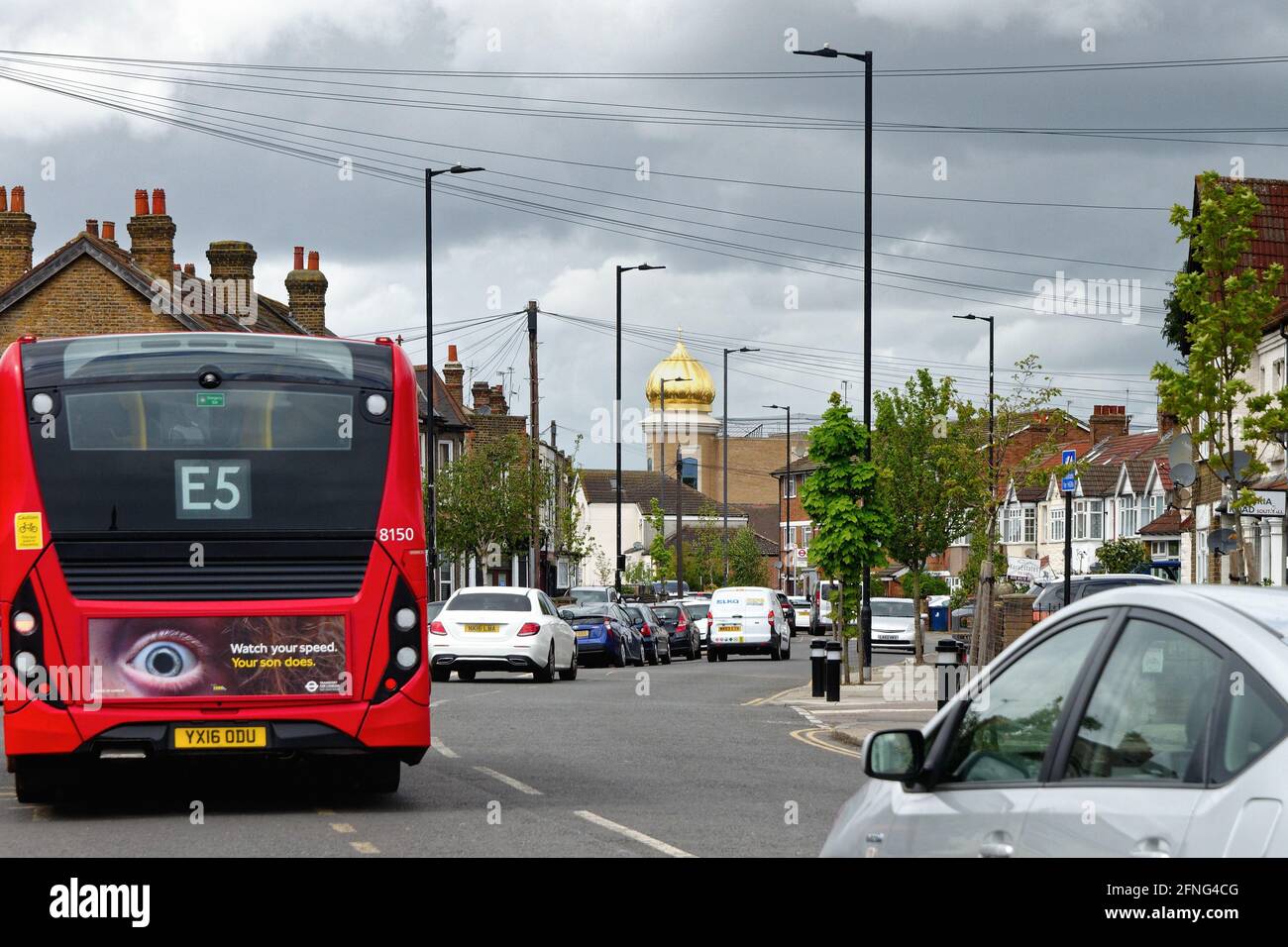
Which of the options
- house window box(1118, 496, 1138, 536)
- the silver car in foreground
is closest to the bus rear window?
the silver car in foreground

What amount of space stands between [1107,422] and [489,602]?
72976mm

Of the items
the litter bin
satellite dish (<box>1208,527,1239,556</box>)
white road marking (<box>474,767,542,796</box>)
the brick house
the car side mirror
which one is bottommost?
the litter bin

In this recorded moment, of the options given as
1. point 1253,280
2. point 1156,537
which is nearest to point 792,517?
point 1156,537

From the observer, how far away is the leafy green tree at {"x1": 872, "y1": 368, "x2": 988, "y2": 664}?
45031 mm

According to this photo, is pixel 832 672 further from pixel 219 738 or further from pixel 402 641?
pixel 219 738

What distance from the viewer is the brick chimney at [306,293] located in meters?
62.4

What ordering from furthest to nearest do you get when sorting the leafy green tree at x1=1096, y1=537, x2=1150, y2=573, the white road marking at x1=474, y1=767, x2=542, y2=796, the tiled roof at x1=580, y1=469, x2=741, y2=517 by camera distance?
1. the tiled roof at x1=580, y1=469, x2=741, y2=517
2. the leafy green tree at x1=1096, y1=537, x2=1150, y2=573
3. the white road marking at x1=474, y1=767, x2=542, y2=796

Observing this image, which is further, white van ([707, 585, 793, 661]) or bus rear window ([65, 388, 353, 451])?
white van ([707, 585, 793, 661])

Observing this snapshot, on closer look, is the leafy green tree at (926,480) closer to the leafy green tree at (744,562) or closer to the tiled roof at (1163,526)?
the tiled roof at (1163,526)

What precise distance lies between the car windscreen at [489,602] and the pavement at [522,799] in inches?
323

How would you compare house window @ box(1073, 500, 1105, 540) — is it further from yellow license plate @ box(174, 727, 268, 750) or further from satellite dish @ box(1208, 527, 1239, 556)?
yellow license plate @ box(174, 727, 268, 750)

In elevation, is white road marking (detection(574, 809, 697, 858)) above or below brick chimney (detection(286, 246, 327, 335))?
below

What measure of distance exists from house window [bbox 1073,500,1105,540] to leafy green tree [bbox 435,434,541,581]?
36794 mm

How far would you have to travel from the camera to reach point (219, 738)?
11828 millimetres
